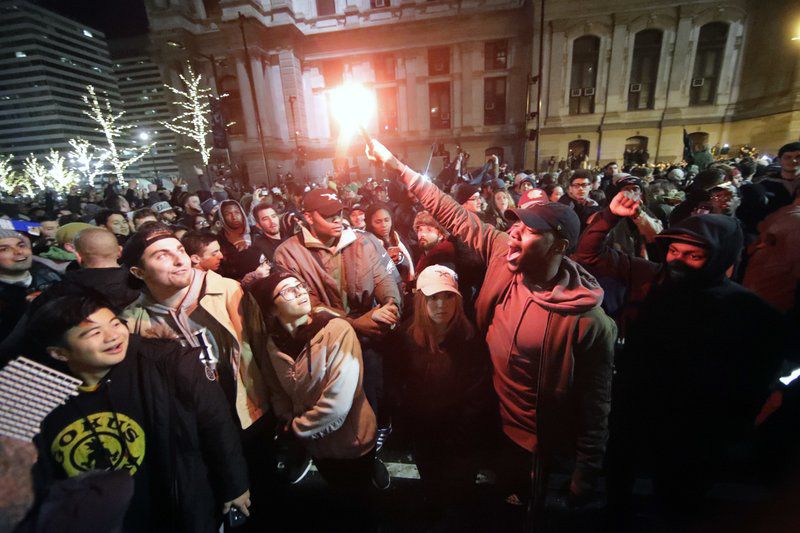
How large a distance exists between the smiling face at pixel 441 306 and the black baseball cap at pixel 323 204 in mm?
1144

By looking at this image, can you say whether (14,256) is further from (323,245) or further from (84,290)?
(323,245)

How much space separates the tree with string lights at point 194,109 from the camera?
25.7 meters

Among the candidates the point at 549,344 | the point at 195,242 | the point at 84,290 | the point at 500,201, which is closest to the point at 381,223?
the point at 195,242

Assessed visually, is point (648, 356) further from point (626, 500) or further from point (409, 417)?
point (409, 417)

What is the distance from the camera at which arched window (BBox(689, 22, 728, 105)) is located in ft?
71.8

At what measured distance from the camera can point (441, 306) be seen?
2.38 metres

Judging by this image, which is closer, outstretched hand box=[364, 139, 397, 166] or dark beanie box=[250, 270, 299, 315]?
dark beanie box=[250, 270, 299, 315]

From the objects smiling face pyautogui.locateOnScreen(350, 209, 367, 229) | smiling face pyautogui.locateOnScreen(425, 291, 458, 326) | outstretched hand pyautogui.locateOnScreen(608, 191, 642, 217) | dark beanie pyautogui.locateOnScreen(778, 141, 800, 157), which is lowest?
smiling face pyautogui.locateOnScreen(425, 291, 458, 326)

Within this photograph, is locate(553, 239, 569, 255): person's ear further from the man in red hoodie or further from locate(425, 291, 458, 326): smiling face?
locate(425, 291, 458, 326): smiling face

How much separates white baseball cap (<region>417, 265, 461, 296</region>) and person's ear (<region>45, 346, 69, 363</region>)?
201cm

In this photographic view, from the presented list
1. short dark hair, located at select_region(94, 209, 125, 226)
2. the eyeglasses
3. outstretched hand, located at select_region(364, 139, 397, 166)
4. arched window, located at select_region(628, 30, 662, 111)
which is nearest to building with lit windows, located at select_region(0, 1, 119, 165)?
short dark hair, located at select_region(94, 209, 125, 226)

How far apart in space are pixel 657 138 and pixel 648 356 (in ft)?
93.5

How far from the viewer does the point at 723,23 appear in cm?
2156

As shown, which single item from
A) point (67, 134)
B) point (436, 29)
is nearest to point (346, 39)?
point (436, 29)
